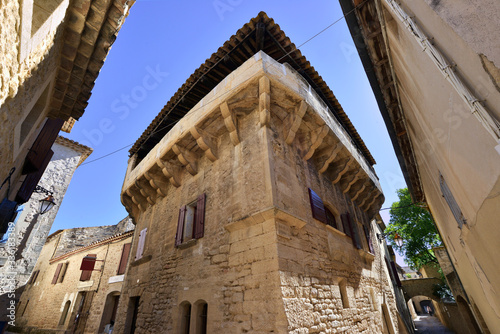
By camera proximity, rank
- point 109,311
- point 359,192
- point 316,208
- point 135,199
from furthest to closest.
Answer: point 109,311, point 135,199, point 359,192, point 316,208

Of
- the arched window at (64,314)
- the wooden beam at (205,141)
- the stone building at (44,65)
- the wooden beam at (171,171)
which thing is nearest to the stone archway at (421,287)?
the wooden beam at (205,141)

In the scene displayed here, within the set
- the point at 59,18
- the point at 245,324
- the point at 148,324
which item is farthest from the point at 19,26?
the point at 148,324

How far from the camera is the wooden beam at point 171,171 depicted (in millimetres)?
7473

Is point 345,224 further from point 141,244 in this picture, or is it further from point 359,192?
point 141,244

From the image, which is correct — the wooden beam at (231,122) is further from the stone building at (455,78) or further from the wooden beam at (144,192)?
the wooden beam at (144,192)

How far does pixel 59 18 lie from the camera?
321 cm

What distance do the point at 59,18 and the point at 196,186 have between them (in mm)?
4636

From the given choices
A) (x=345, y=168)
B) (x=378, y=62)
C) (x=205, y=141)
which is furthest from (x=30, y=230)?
(x=378, y=62)

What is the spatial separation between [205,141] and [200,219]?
2116 mm

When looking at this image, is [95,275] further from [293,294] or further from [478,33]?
[478,33]

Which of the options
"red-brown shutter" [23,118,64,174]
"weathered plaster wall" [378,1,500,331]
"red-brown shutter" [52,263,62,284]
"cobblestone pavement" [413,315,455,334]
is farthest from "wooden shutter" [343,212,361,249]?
"red-brown shutter" [52,263,62,284]

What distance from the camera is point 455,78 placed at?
272 centimetres

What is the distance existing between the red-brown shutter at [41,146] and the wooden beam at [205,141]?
10.5ft

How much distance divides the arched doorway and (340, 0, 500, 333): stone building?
47.8 feet
